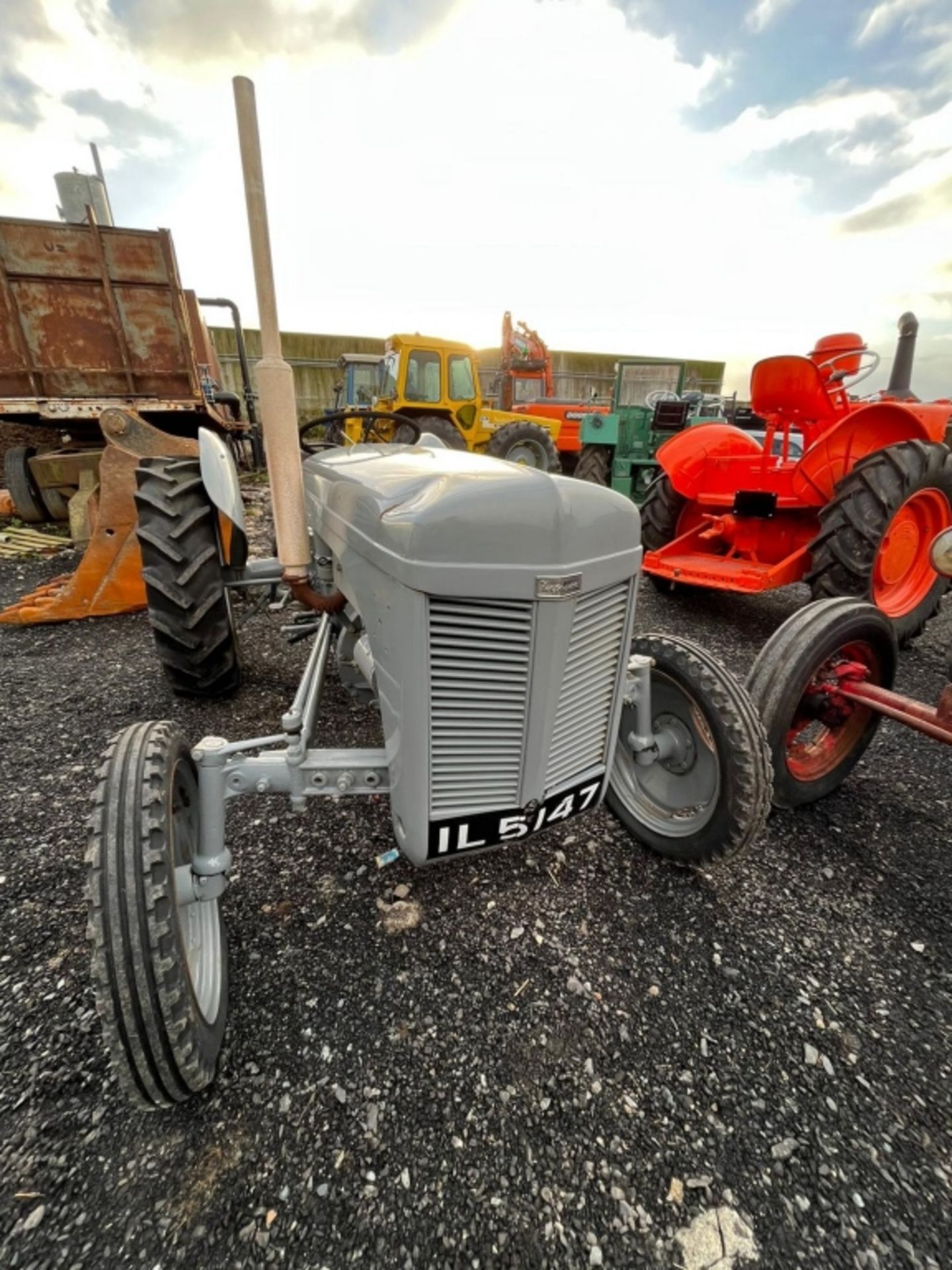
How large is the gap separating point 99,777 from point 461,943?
1.09 metres

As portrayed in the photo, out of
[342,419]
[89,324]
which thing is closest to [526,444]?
[89,324]

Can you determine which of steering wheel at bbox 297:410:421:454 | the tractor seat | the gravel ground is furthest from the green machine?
the gravel ground

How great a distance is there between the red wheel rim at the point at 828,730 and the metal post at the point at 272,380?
1837mm

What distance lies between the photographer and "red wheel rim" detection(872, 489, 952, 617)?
142 inches

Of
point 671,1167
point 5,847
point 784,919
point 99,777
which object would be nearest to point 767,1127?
point 671,1167

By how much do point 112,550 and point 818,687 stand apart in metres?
4.19

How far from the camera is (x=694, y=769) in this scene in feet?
6.27

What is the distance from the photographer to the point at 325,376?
16.4m

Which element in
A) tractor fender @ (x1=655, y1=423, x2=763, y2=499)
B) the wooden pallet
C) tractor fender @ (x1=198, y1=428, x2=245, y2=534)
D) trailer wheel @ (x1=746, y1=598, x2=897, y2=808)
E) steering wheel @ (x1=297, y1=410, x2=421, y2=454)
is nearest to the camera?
trailer wheel @ (x1=746, y1=598, x2=897, y2=808)

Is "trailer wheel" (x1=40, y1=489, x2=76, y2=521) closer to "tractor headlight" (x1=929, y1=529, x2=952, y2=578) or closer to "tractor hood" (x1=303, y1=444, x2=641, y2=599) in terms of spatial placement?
"tractor hood" (x1=303, y1=444, x2=641, y2=599)

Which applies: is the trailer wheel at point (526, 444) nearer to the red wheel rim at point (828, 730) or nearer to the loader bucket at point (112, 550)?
the loader bucket at point (112, 550)

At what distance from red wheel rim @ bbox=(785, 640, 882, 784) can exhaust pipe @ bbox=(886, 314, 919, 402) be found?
3.99 metres

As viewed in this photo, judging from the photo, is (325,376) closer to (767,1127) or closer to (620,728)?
(620,728)

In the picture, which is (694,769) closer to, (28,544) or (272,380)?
(272,380)
